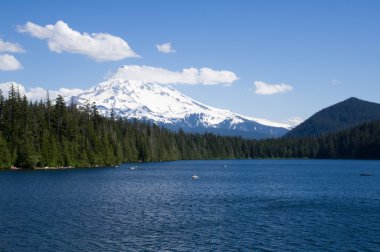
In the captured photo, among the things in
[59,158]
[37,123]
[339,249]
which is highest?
[37,123]

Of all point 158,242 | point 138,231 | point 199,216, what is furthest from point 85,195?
point 158,242

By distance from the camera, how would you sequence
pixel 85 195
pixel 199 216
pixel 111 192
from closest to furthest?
pixel 199 216
pixel 85 195
pixel 111 192

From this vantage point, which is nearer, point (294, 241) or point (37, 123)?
→ point (294, 241)

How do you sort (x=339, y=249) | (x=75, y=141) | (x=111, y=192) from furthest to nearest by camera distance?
(x=75, y=141), (x=111, y=192), (x=339, y=249)

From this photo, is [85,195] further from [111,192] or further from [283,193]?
[283,193]

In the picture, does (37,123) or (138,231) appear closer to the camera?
(138,231)

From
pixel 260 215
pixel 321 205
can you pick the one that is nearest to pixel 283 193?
pixel 321 205

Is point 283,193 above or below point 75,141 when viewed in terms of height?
below

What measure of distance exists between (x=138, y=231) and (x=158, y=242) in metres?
5.84

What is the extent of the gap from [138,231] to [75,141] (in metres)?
126

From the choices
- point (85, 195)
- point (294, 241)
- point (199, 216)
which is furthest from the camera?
point (85, 195)

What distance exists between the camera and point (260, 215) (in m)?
63.8

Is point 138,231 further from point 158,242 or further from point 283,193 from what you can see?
point 283,193

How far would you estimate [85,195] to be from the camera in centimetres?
8475
